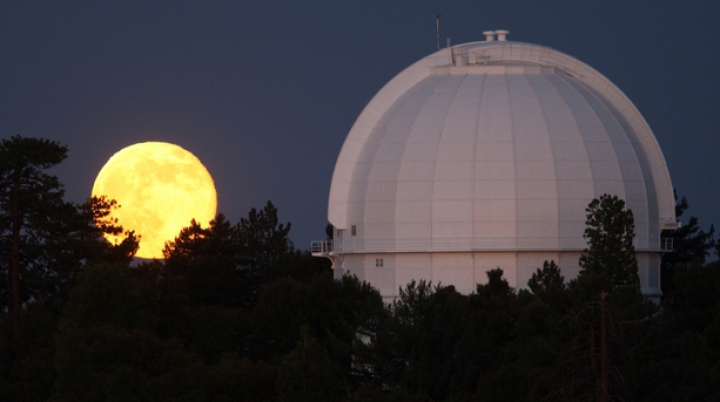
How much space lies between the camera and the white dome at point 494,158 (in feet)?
147

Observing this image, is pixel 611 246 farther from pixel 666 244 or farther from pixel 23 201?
pixel 23 201

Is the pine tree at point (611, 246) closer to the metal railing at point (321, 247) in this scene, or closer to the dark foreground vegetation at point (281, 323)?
the dark foreground vegetation at point (281, 323)

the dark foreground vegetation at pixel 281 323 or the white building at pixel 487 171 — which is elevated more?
the white building at pixel 487 171

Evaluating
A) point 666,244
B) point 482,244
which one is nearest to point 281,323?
point 482,244

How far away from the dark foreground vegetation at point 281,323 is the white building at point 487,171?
5.41ft

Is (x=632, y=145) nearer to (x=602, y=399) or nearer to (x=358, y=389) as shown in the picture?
(x=358, y=389)

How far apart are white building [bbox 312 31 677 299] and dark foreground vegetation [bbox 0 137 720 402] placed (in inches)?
64.9

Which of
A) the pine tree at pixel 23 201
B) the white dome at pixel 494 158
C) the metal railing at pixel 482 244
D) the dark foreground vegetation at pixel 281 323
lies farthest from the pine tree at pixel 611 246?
the pine tree at pixel 23 201

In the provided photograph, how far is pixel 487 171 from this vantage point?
1775 inches

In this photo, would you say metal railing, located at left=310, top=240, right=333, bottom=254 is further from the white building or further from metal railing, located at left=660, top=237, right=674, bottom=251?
metal railing, located at left=660, top=237, right=674, bottom=251

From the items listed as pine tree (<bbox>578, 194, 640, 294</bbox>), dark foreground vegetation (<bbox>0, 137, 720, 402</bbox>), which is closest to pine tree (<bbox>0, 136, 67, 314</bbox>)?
dark foreground vegetation (<bbox>0, 137, 720, 402</bbox>)

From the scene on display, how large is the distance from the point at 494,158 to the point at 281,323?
1001cm

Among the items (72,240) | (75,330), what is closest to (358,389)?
(75,330)

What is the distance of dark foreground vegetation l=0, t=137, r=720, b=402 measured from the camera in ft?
98.8
